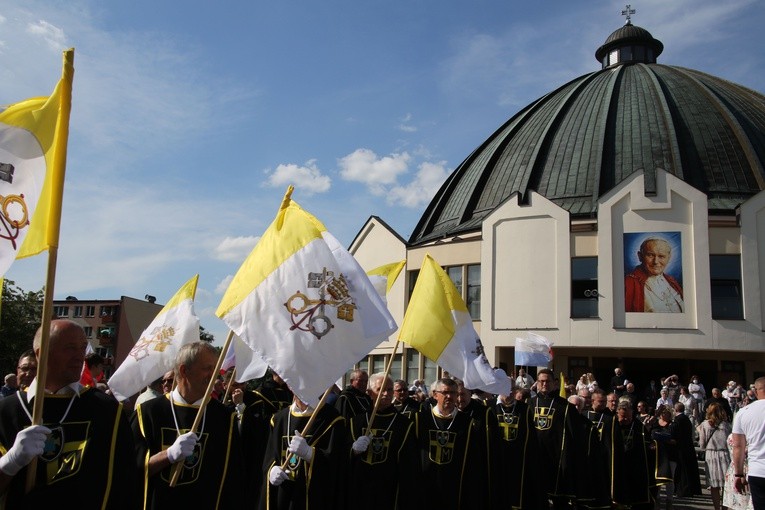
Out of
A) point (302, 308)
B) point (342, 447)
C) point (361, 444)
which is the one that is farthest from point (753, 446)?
point (302, 308)

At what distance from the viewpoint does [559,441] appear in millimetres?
11062

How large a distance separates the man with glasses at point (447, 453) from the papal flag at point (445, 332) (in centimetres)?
38

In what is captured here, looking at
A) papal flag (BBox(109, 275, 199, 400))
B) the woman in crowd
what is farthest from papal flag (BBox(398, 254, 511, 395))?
the woman in crowd

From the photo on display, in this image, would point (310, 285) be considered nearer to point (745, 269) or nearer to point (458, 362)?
point (458, 362)

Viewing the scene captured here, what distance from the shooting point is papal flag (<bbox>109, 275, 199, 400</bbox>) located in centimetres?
809

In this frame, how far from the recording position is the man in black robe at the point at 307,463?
6559 mm

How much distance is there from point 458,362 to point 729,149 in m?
32.4

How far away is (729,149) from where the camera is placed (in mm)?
35438

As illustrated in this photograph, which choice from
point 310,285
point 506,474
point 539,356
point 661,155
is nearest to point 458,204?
point 661,155

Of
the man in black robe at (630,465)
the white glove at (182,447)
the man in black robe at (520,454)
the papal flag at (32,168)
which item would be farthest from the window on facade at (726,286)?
the papal flag at (32,168)

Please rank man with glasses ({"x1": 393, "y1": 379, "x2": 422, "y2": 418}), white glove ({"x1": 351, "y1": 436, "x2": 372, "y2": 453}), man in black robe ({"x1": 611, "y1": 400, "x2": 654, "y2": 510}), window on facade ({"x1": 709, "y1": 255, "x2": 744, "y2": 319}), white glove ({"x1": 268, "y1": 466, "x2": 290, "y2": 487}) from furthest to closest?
window on facade ({"x1": 709, "y1": 255, "x2": 744, "y2": 319})
man in black robe ({"x1": 611, "y1": 400, "x2": 654, "y2": 510})
man with glasses ({"x1": 393, "y1": 379, "x2": 422, "y2": 418})
white glove ({"x1": 351, "y1": 436, "x2": 372, "y2": 453})
white glove ({"x1": 268, "y1": 466, "x2": 290, "y2": 487})

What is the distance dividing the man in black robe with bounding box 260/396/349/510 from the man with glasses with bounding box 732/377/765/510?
4.59 metres

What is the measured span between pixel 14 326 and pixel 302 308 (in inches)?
1916

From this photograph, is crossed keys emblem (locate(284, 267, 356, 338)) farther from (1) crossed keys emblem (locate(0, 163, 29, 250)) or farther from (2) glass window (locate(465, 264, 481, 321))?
(2) glass window (locate(465, 264, 481, 321))
